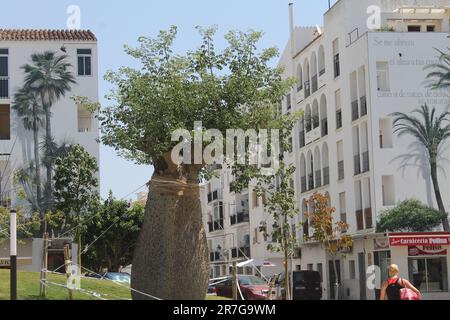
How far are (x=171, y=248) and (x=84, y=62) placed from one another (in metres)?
38.9

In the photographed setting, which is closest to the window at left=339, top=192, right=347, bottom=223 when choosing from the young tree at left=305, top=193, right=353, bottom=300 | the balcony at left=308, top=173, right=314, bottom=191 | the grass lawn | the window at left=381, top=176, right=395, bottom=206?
the young tree at left=305, top=193, right=353, bottom=300

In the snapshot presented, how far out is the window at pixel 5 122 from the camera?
53.9 m

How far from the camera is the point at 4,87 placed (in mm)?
53750

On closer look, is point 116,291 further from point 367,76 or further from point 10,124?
point 10,124

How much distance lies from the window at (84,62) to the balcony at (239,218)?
2290cm

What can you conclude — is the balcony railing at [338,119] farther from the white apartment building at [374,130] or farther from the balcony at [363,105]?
the balcony at [363,105]

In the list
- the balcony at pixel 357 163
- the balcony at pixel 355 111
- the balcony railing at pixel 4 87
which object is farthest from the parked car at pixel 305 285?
the balcony railing at pixel 4 87

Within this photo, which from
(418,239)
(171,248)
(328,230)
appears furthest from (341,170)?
(171,248)

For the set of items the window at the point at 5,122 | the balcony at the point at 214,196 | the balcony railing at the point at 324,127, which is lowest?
the balcony at the point at 214,196

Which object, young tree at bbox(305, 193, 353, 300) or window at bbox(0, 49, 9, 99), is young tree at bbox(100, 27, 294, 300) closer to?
young tree at bbox(305, 193, 353, 300)

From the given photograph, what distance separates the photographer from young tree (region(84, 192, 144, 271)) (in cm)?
5256

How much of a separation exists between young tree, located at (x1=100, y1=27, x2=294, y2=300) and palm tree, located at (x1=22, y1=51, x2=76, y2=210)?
35.5 meters
